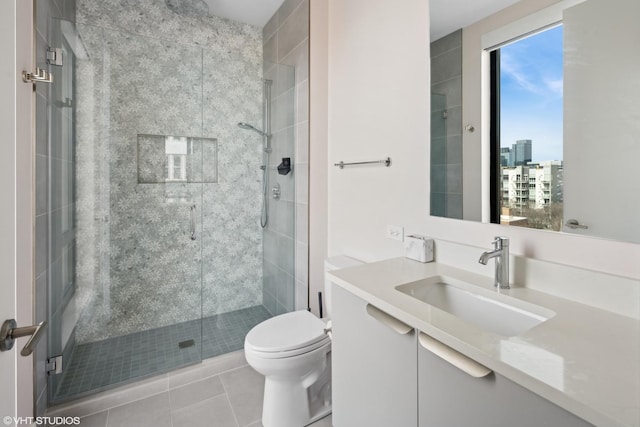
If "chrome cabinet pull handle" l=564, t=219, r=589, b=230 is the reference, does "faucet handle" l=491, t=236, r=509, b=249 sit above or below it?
below

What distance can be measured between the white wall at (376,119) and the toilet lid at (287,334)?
0.51 m

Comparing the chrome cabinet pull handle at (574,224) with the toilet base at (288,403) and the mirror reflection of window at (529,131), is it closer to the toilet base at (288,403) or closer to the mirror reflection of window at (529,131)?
the mirror reflection of window at (529,131)

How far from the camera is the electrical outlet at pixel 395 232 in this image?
1.58 meters

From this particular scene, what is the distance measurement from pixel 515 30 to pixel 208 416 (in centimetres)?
228

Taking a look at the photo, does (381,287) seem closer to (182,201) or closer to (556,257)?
(556,257)

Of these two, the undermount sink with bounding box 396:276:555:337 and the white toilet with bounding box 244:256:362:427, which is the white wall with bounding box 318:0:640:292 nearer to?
the undermount sink with bounding box 396:276:555:337

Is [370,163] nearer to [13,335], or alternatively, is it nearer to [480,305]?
[480,305]

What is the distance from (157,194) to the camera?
2324mm

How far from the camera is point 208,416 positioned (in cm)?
166

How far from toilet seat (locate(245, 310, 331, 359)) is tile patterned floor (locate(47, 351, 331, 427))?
0.45 metres

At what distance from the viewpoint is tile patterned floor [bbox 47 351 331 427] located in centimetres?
163

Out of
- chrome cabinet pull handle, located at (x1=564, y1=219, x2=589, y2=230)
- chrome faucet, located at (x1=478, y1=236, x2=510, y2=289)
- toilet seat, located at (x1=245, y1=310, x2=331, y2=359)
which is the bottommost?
toilet seat, located at (x1=245, y1=310, x2=331, y2=359)

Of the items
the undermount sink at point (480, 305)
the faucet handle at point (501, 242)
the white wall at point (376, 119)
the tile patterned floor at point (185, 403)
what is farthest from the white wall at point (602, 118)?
the tile patterned floor at point (185, 403)

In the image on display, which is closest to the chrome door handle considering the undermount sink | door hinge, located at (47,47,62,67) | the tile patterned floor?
the undermount sink
